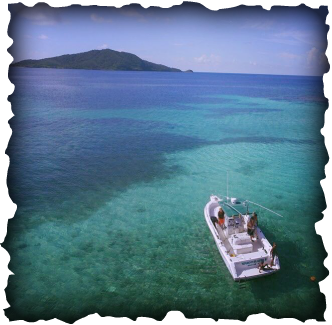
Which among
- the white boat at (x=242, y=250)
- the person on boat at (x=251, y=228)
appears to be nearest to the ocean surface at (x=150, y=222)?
the white boat at (x=242, y=250)

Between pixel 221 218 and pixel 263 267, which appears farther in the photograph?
pixel 221 218

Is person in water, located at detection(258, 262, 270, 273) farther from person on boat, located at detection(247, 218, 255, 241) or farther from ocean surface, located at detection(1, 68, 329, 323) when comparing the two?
person on boat, located at detection(247, 218, 255, 241)

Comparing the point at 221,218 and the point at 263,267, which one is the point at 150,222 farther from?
the point at 263,267

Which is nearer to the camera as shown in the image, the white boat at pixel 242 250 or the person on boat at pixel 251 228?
the white boat at pixel 242 250

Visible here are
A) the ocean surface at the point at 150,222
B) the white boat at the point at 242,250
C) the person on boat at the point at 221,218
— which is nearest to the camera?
the ocean surface at the point at 150,222

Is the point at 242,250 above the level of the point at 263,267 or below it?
above

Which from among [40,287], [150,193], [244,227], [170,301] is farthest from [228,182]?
[40,287]

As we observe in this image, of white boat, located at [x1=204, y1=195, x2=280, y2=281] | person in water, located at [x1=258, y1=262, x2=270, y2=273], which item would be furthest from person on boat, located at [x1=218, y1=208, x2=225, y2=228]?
person in water, located at [x1=258, y1=262, x2=270, y2=273]

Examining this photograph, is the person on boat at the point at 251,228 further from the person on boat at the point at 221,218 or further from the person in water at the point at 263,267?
the person on boat at the point at 221,218

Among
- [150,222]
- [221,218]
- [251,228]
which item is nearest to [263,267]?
[251,228]
